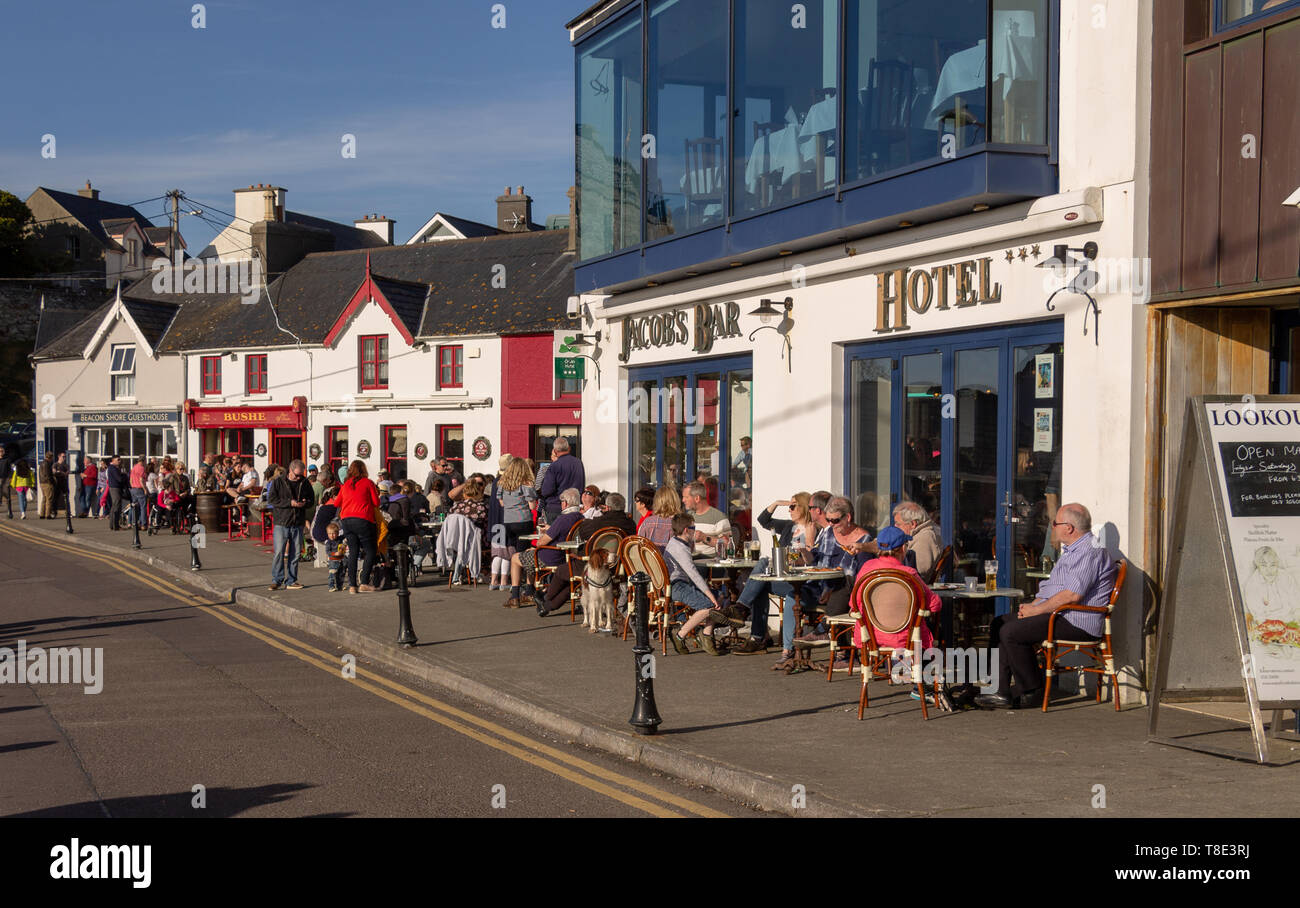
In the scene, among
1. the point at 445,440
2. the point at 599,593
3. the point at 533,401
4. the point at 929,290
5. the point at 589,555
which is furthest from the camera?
the point at 445,440

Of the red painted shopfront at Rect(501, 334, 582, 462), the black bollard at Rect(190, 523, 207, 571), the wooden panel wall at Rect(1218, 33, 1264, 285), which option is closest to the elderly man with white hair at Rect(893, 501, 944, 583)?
the wooden panel wall at Rect(1218, 33, 1264, 285)

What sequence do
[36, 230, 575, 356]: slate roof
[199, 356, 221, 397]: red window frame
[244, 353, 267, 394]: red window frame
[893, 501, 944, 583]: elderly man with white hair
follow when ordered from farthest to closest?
[199, 356, 221, 397]: red window frame, [244, 353, 267, 394]: red window frame, [36, 230, 575, 356]: slate roof, [893, 501, 944, 583]: elderly man with white hair

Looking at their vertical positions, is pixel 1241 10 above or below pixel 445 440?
above

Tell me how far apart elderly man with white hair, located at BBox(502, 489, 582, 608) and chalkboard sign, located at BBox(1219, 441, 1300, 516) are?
844cm

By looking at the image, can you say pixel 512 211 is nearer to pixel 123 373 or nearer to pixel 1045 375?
pixel 123 373

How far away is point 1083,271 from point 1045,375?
1.01m

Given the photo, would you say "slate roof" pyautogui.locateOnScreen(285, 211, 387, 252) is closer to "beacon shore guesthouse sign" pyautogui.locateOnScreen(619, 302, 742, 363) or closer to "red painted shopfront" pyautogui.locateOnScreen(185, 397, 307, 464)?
"red painted shopfront" pyautogui.locateOnScreen(185, 397, 307, 464)

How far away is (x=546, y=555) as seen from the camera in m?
14.9

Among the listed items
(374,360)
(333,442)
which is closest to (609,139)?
(374,360)

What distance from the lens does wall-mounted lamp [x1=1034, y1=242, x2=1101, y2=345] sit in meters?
9.37

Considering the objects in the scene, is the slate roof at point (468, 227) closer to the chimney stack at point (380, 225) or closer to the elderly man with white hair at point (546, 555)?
the chimney stack at point (380, 225)

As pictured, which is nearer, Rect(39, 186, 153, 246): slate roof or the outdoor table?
the outdoor table

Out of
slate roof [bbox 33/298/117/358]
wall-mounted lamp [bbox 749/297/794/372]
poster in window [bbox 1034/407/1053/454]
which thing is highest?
slate roof [bbox 33/298/117/358]

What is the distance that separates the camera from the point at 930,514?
37.3 feet
